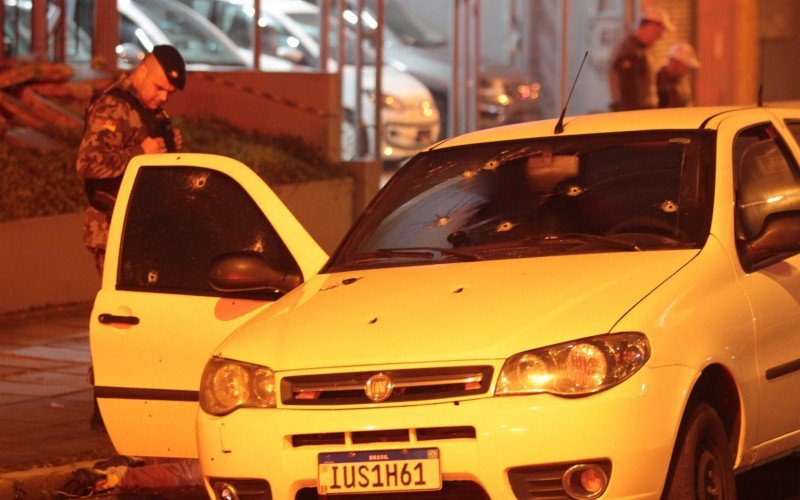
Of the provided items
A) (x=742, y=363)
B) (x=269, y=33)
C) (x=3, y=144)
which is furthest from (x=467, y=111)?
(x=742, y=363)

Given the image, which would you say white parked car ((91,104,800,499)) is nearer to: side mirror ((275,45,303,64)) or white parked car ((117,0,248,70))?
white parked car ((117,0,248,70))

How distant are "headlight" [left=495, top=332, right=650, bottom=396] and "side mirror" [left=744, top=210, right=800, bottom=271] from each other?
983 mm

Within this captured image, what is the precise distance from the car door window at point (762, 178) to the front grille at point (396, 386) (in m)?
1.43

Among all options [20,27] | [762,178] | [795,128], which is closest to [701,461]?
[762,178]

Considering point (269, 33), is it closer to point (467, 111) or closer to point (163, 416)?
point (467, 111)

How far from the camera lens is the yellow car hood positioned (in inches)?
210

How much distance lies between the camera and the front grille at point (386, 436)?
5.21 meters

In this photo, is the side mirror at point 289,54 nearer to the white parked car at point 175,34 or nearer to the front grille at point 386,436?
the white parked car at point 175,34

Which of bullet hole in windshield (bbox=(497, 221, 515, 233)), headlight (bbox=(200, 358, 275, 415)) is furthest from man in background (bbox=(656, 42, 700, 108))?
headlight (bbox=(200, 358, 275, 415))

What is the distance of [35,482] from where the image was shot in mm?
7453

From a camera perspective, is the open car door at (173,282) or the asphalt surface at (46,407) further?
the asphalt surface at (46,407)

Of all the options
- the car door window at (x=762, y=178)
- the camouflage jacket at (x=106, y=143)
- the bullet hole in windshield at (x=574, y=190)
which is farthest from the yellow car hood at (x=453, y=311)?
the camouflage jacket at (x=106, y=143)

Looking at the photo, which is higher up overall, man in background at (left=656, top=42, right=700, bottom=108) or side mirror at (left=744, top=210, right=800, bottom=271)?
man in background at (left=656, top=42, right=700, bottom=108)

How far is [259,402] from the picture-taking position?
5582mm
